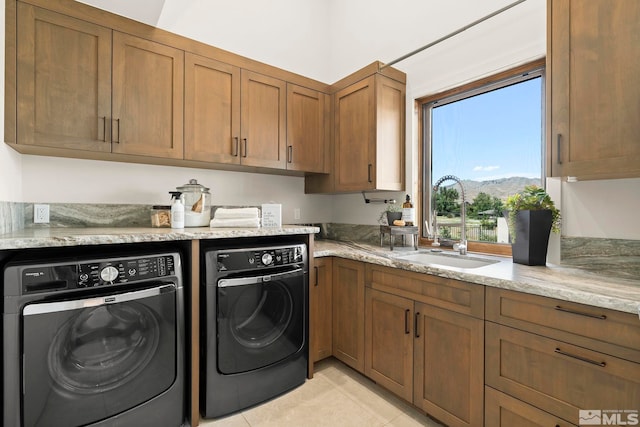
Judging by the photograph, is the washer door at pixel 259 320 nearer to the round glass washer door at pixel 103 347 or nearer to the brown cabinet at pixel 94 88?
the round glass washer door at pixel 103 347

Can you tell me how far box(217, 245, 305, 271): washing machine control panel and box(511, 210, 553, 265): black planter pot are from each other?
1309 millimetres

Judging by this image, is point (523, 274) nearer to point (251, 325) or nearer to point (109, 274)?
point (251, 325)

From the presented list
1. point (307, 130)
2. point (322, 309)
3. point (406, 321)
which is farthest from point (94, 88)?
point (406, 321)

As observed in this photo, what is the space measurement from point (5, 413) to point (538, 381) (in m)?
2.16

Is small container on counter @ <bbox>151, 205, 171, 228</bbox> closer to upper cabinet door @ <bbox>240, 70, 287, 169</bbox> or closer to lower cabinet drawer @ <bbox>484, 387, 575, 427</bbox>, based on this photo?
Result: upper cabinet door @ <bbox>240, 70, 287, 169</bbox>

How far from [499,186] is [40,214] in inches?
122

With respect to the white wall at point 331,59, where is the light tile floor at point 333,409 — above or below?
below

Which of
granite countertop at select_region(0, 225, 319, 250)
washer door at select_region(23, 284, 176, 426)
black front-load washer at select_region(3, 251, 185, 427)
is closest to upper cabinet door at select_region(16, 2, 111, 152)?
granite countertop at select_region(0, 225, 319, 250)

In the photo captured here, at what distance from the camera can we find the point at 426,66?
98.1 inches

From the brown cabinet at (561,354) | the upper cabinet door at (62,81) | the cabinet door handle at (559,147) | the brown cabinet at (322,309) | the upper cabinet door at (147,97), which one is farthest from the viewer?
the brown cabinet at (322,309)

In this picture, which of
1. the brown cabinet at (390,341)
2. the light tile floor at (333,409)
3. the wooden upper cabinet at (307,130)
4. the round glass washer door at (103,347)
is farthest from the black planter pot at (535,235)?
the round glass washer door at (103,347)

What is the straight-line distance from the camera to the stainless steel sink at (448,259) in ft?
6.52

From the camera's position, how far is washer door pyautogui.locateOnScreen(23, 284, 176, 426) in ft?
4.21

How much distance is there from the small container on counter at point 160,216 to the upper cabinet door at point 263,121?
0.66 m
